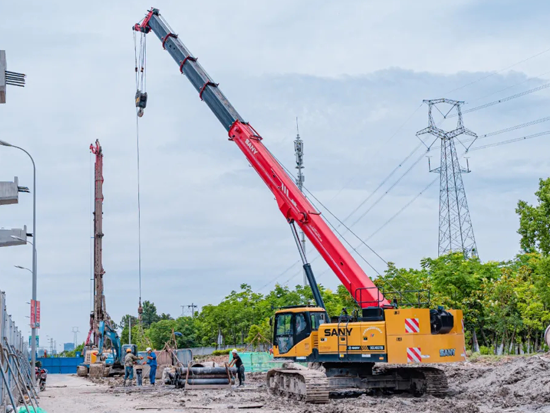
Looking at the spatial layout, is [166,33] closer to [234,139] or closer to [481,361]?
[234,139]

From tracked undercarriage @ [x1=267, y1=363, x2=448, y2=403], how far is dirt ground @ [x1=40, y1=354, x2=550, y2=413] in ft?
1.07

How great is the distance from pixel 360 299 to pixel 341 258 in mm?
1322

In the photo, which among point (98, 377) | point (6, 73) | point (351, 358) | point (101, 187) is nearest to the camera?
point (6, 73)

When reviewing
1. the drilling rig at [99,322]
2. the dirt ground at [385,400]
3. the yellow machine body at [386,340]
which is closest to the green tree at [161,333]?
the drilling rig at [99,322]

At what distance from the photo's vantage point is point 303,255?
21359mm

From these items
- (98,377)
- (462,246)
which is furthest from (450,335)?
(462,246)

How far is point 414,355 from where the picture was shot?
1794cm

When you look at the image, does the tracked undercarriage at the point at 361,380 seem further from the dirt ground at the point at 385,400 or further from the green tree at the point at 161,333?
the green tree at the point at 161,333

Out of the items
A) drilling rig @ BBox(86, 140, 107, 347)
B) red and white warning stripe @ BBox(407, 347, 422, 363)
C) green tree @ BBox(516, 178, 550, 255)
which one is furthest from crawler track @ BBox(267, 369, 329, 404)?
drilling rig @ BBox(86, 140, 107, 347)

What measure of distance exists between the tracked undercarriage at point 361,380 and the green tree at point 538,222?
57.2ft

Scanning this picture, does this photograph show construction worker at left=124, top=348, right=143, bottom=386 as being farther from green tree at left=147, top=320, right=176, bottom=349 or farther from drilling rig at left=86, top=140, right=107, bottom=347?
green tree at left=147, top=320, right=176, bottom=349

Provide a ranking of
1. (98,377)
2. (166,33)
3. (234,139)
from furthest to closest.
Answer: (98,377) → (166,33) → (234,139)

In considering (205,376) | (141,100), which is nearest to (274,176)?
(205,376)

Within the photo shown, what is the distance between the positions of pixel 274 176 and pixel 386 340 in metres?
7.12
